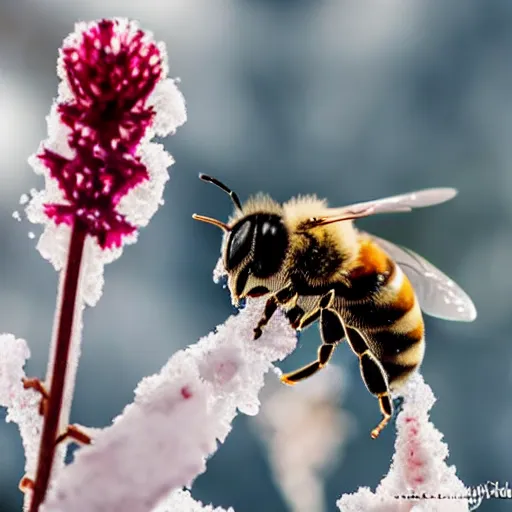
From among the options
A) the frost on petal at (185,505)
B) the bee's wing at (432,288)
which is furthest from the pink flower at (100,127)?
the bee's wing at (432,288)

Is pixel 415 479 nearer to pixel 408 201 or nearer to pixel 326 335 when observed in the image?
pixel 326 335

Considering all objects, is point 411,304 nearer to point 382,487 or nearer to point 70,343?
Result: point 382,487

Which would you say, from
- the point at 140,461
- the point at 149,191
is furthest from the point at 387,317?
the point at 140,461

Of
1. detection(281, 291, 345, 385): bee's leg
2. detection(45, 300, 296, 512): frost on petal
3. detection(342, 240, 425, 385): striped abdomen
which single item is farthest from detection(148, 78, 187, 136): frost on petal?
detection(342, 240, 425, 385): striped abdomen

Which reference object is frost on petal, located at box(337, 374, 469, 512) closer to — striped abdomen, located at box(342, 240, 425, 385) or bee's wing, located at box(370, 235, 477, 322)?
striped abdomen, located at box(342, 240, 425, 385)

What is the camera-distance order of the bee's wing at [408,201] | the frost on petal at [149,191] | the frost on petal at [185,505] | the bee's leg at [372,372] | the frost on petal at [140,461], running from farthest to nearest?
the bee's leg at [372,372] → the bee's wing at [408,201] → the frost on petal at [185,505] → the frost on petal at [149,191] → the frost on petal at [140,461]

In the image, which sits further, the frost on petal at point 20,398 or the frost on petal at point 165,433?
the frost on petal at point 20,398

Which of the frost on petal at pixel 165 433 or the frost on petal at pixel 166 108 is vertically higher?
the frost on petal at pixel 166 108

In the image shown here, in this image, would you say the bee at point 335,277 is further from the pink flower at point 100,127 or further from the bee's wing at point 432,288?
the pink flower at point 100,127
